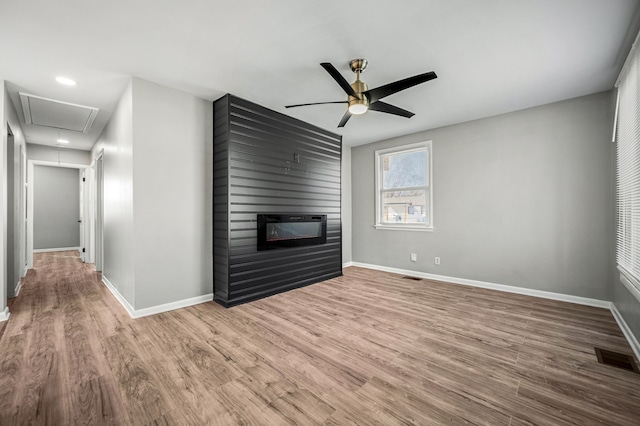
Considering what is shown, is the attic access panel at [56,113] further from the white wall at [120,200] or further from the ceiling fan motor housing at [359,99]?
the ceiling fan motor housing at [359,99]

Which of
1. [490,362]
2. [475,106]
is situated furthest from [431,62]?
[490,362]

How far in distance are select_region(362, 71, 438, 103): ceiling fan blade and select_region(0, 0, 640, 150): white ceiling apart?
29 centimetres

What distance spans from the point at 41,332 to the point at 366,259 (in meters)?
Result: 4.67

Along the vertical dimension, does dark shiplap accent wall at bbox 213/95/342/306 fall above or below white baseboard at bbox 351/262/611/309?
above

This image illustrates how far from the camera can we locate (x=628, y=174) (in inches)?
98.7

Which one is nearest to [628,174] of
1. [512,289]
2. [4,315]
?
[512,289]

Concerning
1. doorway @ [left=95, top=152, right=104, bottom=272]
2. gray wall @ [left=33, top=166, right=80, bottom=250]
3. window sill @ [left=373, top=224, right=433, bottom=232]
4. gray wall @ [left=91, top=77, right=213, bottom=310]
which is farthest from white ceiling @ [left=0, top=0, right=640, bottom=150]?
gray wall @ [left=33, top=166, right=80, bottom=250]

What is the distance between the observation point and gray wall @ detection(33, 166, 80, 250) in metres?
7.62

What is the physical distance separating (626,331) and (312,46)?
380 centimetres

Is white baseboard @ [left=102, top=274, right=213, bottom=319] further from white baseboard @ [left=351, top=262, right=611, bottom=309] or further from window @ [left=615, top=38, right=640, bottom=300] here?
window @ [left=615, top=38, right=640, bottom=300]

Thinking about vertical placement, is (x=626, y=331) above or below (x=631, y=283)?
below

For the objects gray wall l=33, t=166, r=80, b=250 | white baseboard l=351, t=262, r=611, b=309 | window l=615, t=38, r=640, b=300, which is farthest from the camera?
gray wall l=33, t=166, r=80, b=250

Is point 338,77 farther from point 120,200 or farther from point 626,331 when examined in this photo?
point 626,331

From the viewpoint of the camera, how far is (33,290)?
3900 mm
